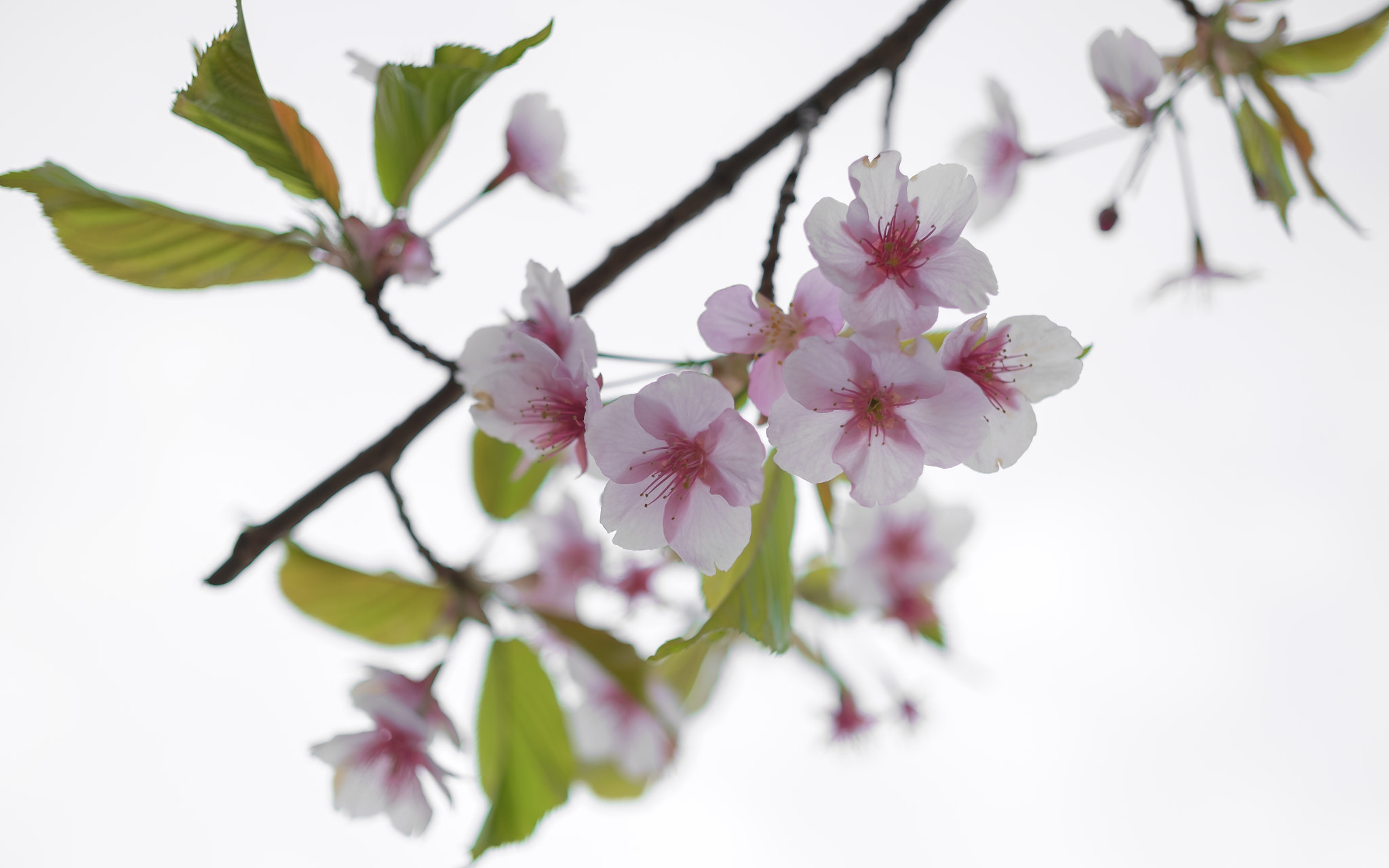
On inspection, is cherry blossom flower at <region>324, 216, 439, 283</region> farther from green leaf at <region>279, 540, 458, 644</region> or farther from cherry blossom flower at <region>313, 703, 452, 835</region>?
cherry blossom flower at <region>313, 703, 452, 835</region>

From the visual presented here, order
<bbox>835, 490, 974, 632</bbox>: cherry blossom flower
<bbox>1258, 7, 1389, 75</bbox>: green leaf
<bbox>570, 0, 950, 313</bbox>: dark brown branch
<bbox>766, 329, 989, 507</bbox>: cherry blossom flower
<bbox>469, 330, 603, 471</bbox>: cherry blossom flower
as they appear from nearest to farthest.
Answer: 1. <bbox>766, 329, 989, 507</bbox>: cherry blossom flower
2. <bbox>469, 330, 603, 471</bbox>: cherry blossom flower
3. <bbox>570, 0, 950, 313</bbox>: dark brown branch
4. <bbox>1258, 7, 1389, 75</bbox>: green leaf
5. <bbox>835, 490, 974, 632</bbox>: cherry blossom flower

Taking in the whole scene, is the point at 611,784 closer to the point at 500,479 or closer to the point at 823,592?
the point at 823,592

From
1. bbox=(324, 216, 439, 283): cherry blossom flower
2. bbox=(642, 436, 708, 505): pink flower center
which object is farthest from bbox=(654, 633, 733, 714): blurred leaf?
bbox=(324, 216, 439, 283): cherry blossom flower

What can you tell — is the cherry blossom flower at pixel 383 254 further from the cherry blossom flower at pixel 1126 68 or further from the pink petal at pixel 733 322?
the cherry blossom flower at pixel 1126 68

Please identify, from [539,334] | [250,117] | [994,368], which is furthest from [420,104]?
[994,368]

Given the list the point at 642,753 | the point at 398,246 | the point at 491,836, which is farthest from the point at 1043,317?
the point at 642,753

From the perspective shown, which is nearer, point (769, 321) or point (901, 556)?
point (769, 321)
